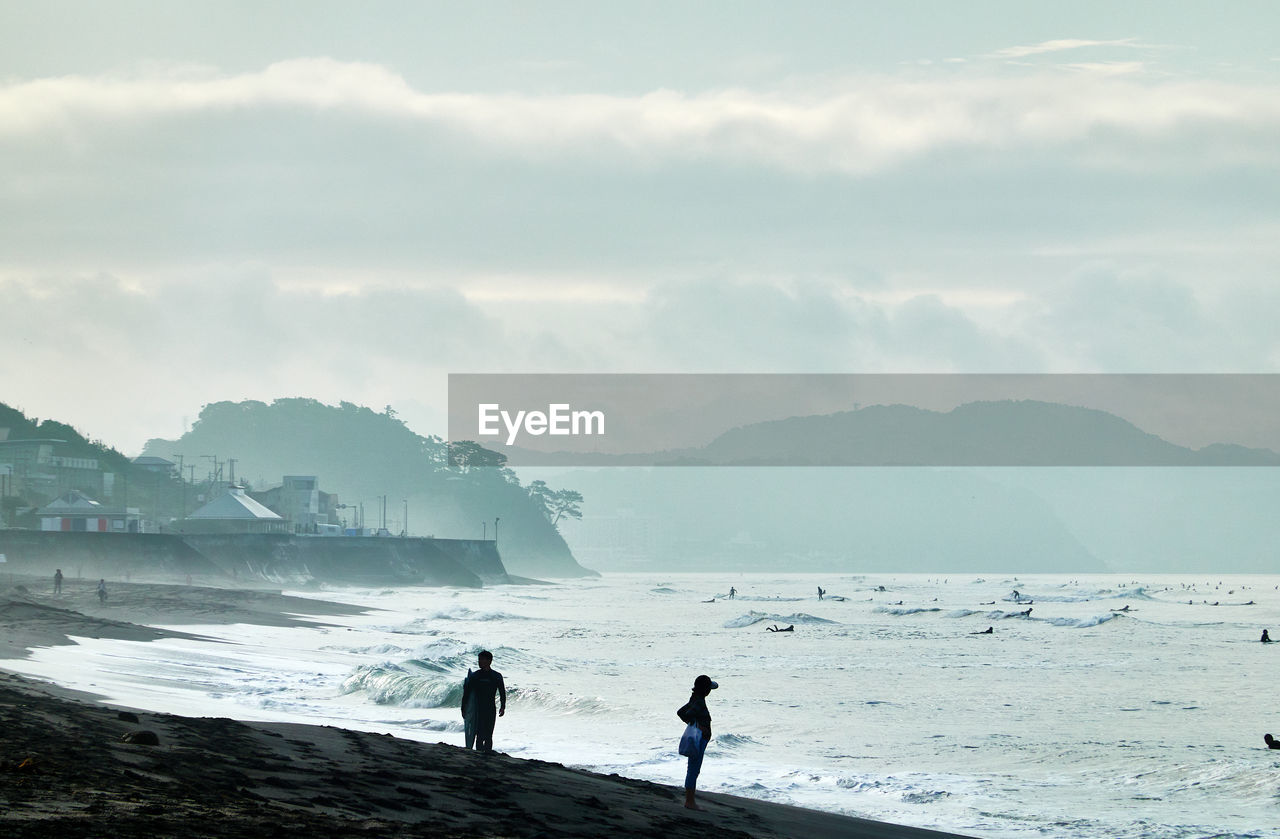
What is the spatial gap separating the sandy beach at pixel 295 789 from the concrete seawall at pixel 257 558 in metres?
74.4

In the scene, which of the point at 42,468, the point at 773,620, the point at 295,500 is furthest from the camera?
the point at 295,500

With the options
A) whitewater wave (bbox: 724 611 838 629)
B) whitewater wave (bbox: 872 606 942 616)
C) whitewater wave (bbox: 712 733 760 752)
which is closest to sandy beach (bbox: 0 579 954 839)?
whitewater wave (bbox: 712 733 760 752)

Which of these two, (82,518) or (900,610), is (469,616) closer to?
(900,610)

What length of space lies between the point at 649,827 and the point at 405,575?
4757 inches

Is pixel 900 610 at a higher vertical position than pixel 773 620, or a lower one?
lower

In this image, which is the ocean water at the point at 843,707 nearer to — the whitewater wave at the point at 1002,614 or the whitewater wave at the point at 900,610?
the whitewater wave at the point at 1002,614

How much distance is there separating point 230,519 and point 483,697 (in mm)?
110051

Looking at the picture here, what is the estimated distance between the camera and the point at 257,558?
106500 millimetres

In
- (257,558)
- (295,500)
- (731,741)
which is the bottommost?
(731,741)

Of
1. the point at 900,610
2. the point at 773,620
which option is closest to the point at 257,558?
the point at 773,620

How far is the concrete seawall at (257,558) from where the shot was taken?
86.7 m

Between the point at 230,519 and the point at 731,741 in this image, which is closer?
the point at 731,741

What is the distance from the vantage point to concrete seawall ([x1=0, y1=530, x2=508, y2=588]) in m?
86.7

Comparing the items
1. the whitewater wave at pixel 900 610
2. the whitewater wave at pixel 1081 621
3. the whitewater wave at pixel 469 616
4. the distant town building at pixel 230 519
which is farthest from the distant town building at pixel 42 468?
the whitewater wave at pixel 1081 621
